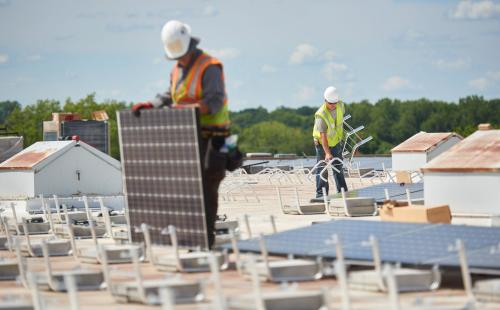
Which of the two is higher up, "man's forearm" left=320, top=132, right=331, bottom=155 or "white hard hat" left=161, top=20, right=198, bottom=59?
"white hard hat" left=161, top=20, right=198, bottom=59

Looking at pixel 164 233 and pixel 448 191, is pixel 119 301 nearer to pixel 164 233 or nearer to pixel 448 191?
pixel 164 233

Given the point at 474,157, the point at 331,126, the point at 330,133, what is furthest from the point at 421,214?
the point at 330,133

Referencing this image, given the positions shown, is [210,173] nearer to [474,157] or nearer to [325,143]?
[474,157]

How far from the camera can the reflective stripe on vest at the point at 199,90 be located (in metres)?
15.3

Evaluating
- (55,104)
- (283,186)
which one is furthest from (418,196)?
(55,104)

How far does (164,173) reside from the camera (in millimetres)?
15461

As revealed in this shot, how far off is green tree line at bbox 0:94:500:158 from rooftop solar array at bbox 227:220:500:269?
109481 millimetres

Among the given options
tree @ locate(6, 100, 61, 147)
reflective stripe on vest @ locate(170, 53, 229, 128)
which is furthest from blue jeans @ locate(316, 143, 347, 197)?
tree @ locate(6, 100, 61, 147)

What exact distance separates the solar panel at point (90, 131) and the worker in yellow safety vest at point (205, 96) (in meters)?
28.2

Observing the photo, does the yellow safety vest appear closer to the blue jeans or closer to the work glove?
the blue jeans

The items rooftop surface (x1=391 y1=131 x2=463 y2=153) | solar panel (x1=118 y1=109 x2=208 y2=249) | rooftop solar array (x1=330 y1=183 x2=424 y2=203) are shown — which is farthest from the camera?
rooftop surface (x1=391 y1=131 x2=463 y2=153)

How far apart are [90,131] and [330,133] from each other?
20.6 meters

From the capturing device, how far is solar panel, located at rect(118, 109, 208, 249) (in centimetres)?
1504

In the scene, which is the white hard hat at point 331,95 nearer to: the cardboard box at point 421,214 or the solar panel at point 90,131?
the cardboard box at point 421,214
